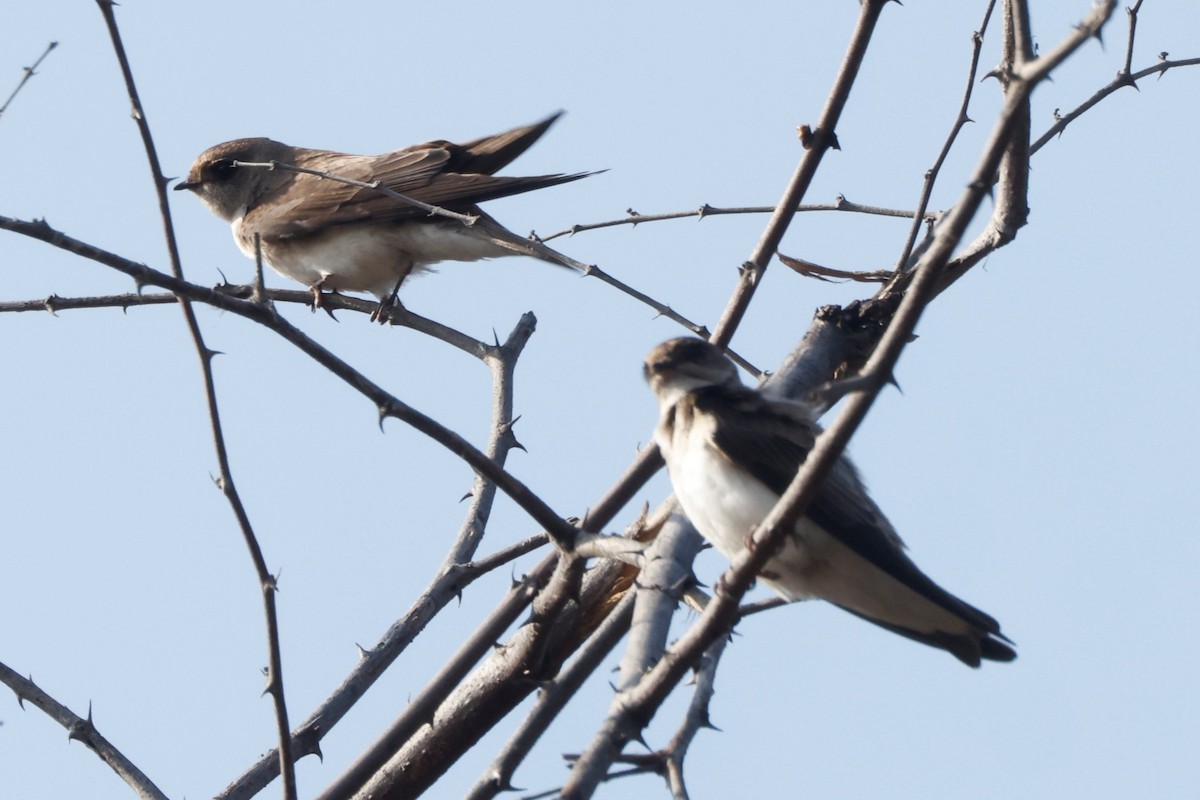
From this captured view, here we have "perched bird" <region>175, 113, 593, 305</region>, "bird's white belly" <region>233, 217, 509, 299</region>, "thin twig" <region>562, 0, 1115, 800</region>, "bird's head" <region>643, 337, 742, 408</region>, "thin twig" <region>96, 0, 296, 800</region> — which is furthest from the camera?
"bird's white belly" <region>233, 217, 509, 299</region>

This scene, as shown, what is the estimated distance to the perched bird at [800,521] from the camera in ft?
17.6

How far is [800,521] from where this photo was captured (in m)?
5.38

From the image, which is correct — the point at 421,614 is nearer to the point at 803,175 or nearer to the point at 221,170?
the point at 803,175

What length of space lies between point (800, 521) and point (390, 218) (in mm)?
6500

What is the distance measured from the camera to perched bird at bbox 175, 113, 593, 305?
1074 cm

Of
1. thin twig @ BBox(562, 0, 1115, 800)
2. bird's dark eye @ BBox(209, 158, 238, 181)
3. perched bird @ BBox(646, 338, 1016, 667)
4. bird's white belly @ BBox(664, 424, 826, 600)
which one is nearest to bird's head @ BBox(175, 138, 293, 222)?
bird's dark eye @ BBox(209, 158, 238, 181)

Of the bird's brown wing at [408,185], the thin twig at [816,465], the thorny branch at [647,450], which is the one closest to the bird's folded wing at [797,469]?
the thorny branch at [647,450]

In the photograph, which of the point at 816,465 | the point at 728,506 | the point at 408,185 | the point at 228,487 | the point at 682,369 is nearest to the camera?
the point at 816,465

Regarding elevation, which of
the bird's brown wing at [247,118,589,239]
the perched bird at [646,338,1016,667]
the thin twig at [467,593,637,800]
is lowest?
the thin twig at [467,593,637,800]

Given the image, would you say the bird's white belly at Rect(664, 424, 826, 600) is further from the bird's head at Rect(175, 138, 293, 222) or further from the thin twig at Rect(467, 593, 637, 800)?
the bird's head at Rect(175, 138, 293, 222)

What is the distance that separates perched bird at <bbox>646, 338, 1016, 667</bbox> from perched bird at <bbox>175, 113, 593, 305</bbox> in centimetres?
444

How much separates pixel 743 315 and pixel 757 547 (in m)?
3.04

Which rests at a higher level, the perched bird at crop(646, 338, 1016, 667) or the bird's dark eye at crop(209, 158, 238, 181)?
the bird's dark eye at crop(209, 158, 238, 181)

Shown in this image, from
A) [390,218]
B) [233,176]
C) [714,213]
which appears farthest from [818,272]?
[233,176]
